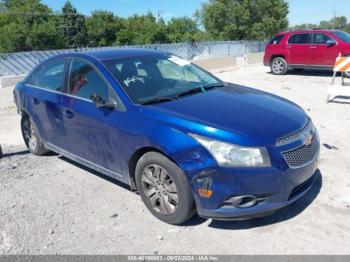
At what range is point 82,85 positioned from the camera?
4.25 m

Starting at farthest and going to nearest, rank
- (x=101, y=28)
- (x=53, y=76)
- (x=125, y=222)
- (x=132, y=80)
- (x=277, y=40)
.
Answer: (x=101, y=28), (x=277, y=40), (x=53, y=76), (x=132, y=80), (x=125, y=222)

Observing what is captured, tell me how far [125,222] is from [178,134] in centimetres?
114

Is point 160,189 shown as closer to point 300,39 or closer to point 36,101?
point 36,101

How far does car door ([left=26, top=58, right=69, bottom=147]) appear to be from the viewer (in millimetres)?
4594

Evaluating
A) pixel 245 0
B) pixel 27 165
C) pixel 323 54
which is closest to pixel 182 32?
pixel 245 0

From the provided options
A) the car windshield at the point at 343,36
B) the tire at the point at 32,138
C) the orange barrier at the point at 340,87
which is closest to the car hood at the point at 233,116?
the tire at the point at 32,138

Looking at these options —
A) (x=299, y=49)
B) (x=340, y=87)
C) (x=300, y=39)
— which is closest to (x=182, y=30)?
(x=300, y=39)

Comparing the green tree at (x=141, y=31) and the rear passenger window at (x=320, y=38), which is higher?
the green tree at (x=141, y=31)

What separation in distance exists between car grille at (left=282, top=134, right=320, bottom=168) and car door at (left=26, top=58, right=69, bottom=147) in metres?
2.81

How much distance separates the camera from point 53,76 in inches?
192

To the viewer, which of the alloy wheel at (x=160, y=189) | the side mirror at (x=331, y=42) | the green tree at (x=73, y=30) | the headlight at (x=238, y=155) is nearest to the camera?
the headlight at (x=238, y=155)

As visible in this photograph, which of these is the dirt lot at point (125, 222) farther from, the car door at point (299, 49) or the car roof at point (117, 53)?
the car door at point (299, 49)

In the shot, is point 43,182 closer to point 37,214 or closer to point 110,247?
point 37,214

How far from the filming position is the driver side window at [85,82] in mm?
3951
